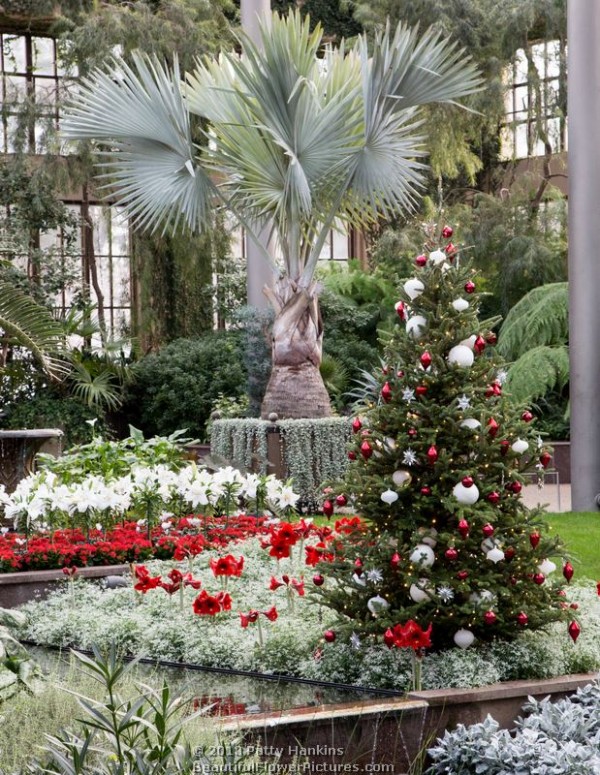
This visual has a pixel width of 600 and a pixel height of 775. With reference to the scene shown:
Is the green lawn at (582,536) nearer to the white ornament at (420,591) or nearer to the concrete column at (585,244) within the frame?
the concrete column at (585,244)

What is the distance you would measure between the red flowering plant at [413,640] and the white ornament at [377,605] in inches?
5.5

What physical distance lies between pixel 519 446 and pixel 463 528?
421mm

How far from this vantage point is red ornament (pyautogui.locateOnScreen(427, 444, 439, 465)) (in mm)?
4145

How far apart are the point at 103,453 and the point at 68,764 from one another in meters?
6.16

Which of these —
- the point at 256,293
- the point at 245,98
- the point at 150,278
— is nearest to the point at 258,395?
the point at 256,293

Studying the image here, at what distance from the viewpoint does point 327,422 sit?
10578mm

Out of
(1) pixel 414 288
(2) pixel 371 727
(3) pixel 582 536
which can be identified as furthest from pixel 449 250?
(3) pixel 582 536

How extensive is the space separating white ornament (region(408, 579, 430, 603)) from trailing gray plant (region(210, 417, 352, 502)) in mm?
6207

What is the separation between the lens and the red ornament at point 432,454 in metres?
4.15

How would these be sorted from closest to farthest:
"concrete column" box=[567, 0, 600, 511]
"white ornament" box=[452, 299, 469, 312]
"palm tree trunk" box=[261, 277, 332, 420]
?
1. "white ornament" box=[452, 299, 469, 312]
2. "concrete column" box=[567, 0, 600, 511]
3. "palm tree trunk" box=[261, 277, 332, 420]

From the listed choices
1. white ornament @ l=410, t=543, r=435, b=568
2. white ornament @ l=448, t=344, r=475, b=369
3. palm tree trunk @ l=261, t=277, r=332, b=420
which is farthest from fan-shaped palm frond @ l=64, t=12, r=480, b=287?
white ornament @ l=410, t=543, r=435, b=568

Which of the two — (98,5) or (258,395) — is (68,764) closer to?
(258,395)

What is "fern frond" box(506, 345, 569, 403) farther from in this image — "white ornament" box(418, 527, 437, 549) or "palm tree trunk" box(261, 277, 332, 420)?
"white ornament" box(418, 527, 437, 549)

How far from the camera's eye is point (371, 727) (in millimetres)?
3576
